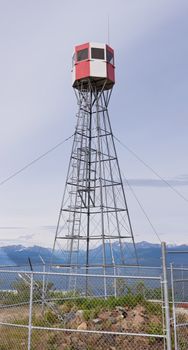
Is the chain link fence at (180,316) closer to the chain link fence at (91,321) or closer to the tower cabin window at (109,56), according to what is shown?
the chain link fence at (91,321)

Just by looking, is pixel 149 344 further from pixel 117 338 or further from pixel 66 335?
pixel 66 335

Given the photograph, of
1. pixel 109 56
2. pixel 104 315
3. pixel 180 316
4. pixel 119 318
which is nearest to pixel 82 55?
pixel 109 56

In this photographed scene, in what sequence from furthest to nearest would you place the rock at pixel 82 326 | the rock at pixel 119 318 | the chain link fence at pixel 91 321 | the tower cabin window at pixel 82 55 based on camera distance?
the tower cabin window at pixel 82 55 → the rock at pixel 119 318 → the rock at pixel 82 326 → the chain link fence at pixel 91 321

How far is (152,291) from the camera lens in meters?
15.1

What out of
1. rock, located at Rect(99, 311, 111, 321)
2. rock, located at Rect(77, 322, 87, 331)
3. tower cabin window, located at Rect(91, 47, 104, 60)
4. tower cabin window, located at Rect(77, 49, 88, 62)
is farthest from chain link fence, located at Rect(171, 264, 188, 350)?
tower cabin window, located at Rect(77, 49, 88, 62)

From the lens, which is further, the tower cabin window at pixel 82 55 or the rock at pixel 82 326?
the tower cabin window at pixel 82 55

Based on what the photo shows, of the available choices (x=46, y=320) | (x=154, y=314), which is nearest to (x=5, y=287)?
(x=46, y=320)

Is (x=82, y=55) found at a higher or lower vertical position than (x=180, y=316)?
higher

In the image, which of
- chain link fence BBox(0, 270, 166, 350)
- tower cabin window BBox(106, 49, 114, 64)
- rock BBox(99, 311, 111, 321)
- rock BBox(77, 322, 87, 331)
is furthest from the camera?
tower cabin window BBox(106, 49, 114, 64)

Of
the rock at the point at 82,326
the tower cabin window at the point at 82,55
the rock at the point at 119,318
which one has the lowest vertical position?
the rock at the point at 82,326

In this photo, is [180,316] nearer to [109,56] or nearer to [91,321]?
[91,321]

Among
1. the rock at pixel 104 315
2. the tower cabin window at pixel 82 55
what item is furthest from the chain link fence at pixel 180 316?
the tower cabin window at pixel 82 55

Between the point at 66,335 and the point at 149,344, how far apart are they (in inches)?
82.5

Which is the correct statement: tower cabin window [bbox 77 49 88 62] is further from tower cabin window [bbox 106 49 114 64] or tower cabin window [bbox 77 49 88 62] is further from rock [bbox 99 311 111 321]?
rock [bbox 99 311 111 321]
